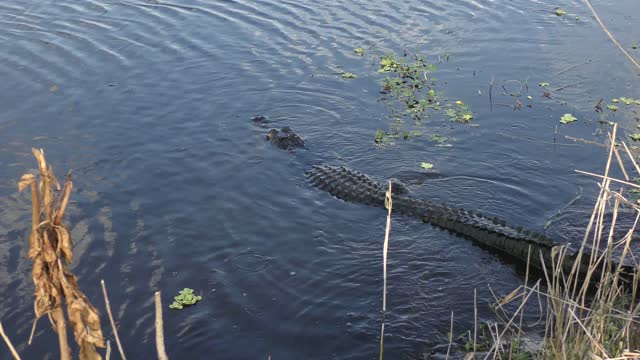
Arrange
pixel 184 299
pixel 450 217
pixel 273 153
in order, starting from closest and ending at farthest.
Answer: pixel 184 299
pixel 450 217
pixel 273 153

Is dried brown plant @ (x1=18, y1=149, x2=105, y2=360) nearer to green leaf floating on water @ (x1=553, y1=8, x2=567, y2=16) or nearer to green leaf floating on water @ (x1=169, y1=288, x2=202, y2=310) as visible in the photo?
green leaf floating on water @ (x1=169, y1=288, x2=202, y2=310)

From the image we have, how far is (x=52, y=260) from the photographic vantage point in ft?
7.50

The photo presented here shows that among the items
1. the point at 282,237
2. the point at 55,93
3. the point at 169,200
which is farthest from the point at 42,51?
the point at 282,237

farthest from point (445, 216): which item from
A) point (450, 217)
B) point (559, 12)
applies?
point (559, 12)

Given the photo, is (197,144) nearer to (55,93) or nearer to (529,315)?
(55,93)

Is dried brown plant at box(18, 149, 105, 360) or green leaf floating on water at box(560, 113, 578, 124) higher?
dried brown plant at box(18, 149, 105, 360)

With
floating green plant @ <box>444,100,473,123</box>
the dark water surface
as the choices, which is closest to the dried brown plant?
the dark water surface

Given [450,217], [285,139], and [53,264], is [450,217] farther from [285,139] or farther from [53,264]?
[53,264]

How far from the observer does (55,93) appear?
1009cm

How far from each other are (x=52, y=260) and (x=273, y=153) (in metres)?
6.57

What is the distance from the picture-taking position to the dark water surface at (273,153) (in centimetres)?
600

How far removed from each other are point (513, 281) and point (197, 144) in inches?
168

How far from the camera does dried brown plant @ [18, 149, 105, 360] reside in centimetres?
223

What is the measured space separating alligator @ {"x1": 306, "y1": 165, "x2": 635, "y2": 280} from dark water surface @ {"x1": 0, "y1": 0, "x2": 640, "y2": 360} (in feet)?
0.48
